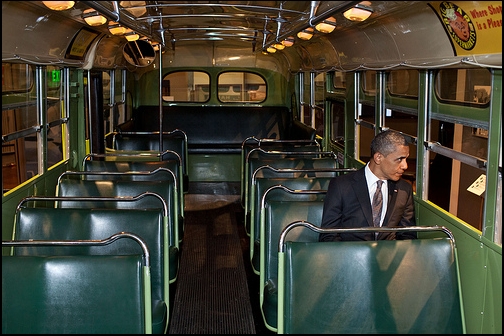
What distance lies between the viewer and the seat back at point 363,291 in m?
3.15

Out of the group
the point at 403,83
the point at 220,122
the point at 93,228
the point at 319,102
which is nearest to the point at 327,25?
the point at 403,83

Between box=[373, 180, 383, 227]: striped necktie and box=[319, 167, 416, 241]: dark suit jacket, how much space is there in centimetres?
5

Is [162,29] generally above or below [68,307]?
above

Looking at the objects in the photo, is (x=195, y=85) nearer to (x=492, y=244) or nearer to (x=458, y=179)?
(x=458, y=179)

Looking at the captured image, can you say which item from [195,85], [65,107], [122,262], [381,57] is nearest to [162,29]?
[65,107]

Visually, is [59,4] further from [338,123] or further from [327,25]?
[338,123]

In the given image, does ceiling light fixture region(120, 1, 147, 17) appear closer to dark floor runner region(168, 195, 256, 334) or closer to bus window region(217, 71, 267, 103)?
dark floor runner region(168, 195, 256, 334)

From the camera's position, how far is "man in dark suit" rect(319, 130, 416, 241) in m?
4.01

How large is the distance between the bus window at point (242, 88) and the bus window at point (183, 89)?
0.90ft

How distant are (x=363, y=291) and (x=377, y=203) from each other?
1.04 metres

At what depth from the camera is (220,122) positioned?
11273mm

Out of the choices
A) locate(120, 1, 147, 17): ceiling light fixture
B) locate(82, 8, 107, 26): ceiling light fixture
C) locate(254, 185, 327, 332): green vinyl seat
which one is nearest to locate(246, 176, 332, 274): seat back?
locate(254, 185, 327, 332): green vinyl seat

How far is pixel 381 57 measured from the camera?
18.5 ft

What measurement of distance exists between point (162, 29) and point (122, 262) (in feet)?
11.9
